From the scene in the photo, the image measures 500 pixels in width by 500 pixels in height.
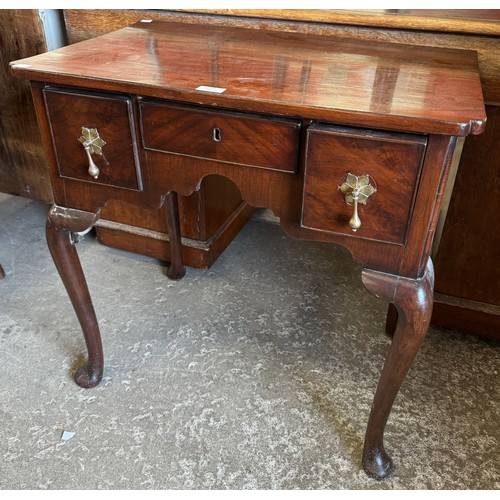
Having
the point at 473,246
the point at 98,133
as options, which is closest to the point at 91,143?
the point at 98,133

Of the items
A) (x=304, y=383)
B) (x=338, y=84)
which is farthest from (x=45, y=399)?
(x=338, y=84)

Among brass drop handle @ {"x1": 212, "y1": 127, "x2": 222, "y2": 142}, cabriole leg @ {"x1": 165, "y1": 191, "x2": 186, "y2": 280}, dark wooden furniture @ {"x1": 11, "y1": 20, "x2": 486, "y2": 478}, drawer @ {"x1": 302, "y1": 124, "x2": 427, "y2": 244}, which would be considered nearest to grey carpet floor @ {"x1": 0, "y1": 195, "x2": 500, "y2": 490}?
cabriole leg @ {"x1": 165, "y1": 191, "x2": 186, "y2": 280}

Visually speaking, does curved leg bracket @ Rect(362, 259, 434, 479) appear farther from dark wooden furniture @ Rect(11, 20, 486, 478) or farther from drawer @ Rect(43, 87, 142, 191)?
drawer @ Rect(43, 87, 142, 191)

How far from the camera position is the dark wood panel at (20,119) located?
1.48 meters

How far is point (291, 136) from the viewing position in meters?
0.82

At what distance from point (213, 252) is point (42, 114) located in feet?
2.88

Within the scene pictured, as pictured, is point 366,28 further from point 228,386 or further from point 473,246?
point 228,386

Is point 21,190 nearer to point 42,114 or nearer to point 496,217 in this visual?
point 42,114

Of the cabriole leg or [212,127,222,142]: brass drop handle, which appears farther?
the cabriole leg

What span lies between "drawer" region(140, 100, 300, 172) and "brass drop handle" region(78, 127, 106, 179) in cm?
9

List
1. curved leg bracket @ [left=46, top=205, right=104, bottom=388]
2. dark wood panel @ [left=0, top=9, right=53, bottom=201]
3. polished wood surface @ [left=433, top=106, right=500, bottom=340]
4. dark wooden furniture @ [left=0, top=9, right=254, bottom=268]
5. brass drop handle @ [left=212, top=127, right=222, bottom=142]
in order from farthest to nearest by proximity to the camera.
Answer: dark wooden furniture @ [left=0, top=9, right=254, bottom=268]
dark wood panel @ [left=0, top=9, right=53, bottom=201]
polished wood surface @ [left=433, top=106, right=500, bottom=340]
curved leg bracket @ [left=46, top=205, right=104, bottom=388]
brass drop handle @ [left=212, top=127, right=222, bottom=142]

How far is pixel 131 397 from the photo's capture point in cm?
130

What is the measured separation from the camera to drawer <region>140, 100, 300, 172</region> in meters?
0.83

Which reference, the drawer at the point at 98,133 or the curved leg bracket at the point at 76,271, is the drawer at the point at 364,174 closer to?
the drawer at the point at 98,133
